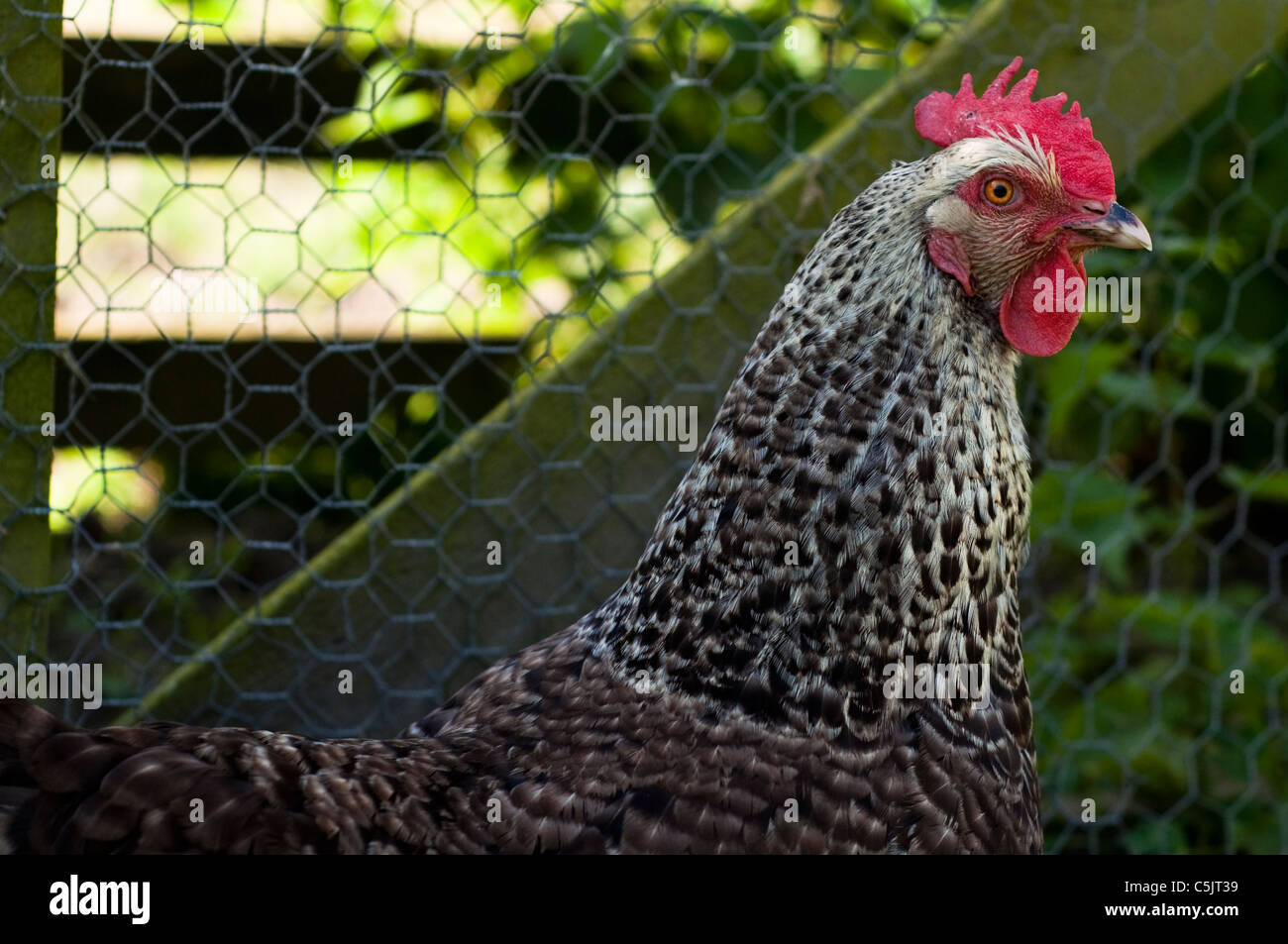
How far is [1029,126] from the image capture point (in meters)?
1.52

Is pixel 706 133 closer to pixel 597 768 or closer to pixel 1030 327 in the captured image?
pixel 1030 327

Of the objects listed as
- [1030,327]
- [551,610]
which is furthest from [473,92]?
[1030,327]

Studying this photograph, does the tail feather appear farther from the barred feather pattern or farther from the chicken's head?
the chicken's head

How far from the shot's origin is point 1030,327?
149 centimetres

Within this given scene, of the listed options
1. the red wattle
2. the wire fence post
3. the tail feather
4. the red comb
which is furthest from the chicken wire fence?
the tail feather

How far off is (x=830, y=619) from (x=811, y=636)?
0.03 meters

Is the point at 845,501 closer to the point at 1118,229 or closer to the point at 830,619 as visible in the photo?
the point at 830,619

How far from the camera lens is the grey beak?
1.47 metres

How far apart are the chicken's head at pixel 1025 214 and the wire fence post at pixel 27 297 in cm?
144

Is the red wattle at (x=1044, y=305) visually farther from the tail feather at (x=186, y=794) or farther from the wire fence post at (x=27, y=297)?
the wire fence post at (x=27, y=297)

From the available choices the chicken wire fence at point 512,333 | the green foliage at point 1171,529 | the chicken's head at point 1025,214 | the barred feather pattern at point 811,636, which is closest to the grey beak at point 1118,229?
the chicken's head at point 1025,214

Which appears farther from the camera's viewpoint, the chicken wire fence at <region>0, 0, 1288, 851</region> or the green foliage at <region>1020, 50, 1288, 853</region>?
the green foliage at <region>1020, 50, 1288, 853</region>

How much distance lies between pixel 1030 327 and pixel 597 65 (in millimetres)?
1098

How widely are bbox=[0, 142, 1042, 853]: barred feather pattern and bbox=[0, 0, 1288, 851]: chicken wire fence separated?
2.21ft
